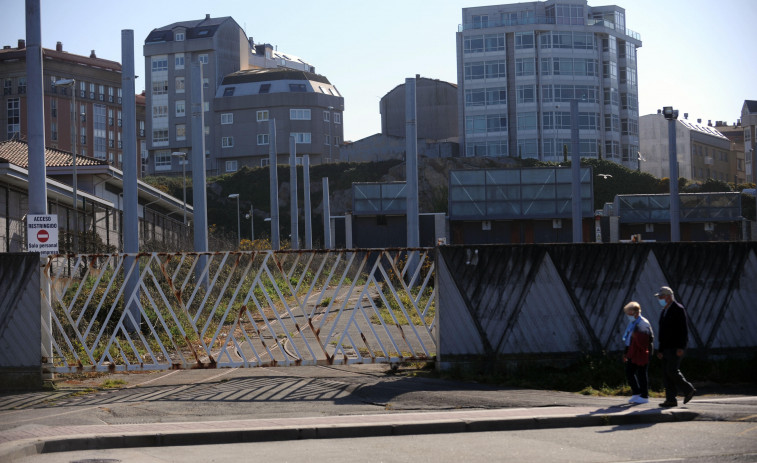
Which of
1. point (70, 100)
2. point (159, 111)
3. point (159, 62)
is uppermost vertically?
point (159, 62)

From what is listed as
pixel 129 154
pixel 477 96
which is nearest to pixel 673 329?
pixel 129 154

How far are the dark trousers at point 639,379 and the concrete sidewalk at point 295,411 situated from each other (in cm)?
22

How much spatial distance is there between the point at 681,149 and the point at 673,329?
107m

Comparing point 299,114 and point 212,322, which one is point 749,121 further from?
point 212,322

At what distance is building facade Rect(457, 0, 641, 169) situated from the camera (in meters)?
92.1

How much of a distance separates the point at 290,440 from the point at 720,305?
27.5 ft

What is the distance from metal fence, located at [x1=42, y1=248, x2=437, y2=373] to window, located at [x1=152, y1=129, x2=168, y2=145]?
257ft

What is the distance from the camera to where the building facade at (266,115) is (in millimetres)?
104438

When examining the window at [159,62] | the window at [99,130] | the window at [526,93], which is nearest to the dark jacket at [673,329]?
the window at [526,93]

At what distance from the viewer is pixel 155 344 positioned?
62.9 feet

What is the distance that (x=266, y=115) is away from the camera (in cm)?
10481

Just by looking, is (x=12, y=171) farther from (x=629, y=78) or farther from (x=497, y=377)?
(x=629, y=78)

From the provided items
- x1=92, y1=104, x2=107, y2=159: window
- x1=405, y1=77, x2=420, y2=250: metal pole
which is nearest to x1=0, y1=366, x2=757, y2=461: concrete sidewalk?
x1=405, y1=77, x2=420, y2=250: metal pole

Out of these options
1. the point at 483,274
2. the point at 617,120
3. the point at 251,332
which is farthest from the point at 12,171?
the point at 617,120
